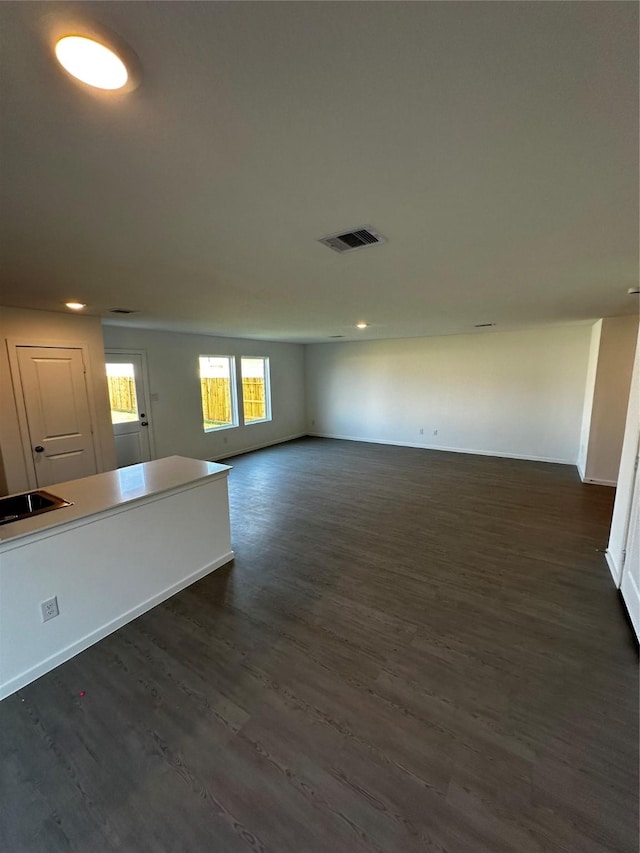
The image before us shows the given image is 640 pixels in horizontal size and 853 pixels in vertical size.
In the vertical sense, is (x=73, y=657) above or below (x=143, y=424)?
below

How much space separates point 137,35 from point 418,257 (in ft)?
5.87

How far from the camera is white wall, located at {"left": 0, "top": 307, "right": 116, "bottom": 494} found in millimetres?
3617

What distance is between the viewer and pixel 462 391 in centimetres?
677

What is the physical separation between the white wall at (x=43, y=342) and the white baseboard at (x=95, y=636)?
2452 mm

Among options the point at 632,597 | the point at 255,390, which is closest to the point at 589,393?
the point at 632,597

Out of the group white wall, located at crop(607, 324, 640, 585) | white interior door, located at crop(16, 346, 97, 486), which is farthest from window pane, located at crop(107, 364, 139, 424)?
white wall, located at crop(607, 324, 640, 585)

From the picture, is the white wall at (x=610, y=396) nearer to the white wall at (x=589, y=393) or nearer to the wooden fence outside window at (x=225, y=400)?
the white wall at (x=589, y=393)

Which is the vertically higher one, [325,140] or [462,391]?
[325,140]

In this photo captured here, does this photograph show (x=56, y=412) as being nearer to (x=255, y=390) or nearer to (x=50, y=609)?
(x=50, y=609)

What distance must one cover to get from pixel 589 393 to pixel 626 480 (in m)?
3.10

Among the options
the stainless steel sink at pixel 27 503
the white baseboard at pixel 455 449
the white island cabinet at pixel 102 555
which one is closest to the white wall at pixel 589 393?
the white baseboard at pixel 455 449

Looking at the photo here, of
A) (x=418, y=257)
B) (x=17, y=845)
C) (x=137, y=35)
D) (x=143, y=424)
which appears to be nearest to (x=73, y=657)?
(x=17, y=845)

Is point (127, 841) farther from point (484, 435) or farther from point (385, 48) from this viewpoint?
point (484, 435)

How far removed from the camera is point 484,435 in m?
6.67
